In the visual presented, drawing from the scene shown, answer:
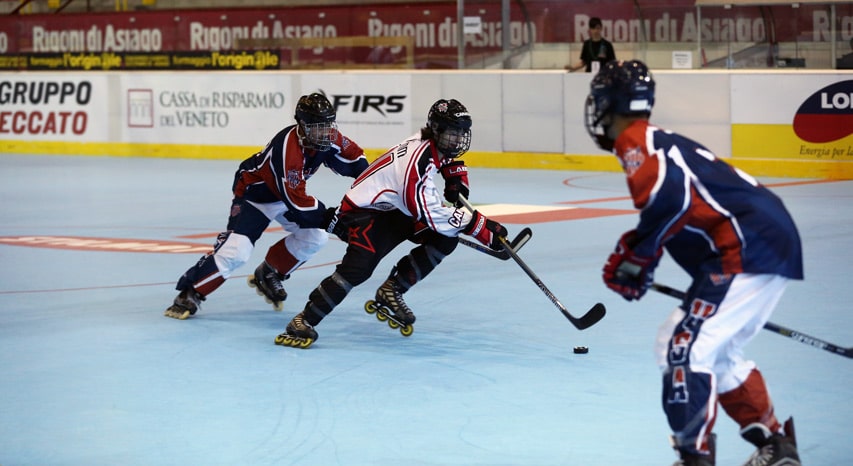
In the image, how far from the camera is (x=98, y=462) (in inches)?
197

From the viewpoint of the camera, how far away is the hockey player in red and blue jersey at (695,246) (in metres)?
4.09

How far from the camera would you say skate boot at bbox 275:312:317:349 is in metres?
7.05

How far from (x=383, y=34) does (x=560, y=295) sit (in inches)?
485

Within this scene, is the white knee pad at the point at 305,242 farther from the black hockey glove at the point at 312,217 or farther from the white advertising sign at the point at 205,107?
the white advertising sign at the point at 205,107

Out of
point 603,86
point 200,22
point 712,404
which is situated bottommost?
point 712,404

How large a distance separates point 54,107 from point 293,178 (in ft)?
49.3

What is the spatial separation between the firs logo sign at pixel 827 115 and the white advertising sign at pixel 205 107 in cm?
726

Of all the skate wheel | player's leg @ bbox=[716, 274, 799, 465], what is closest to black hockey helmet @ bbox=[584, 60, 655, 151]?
player's leg @ bbox=[716, 274, 799, 465]

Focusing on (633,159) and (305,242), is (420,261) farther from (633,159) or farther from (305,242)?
(633,159)

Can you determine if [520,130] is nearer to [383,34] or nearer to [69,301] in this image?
[383,34]

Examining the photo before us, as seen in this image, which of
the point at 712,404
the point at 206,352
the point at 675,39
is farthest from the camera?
the point at 675,39

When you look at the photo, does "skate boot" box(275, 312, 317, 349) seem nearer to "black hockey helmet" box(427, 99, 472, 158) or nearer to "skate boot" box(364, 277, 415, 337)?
"skate boot" box(364, 277, 415, 337)

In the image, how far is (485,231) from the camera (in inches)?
273

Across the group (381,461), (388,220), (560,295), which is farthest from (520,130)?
(381,461)
